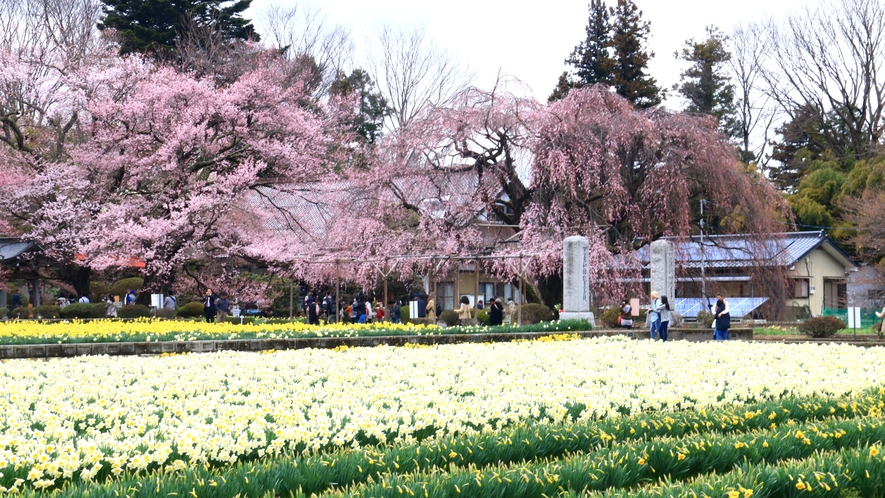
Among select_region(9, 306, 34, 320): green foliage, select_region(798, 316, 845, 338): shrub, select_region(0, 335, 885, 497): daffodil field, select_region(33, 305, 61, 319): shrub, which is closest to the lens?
select_region(0, 335, 885, 497): daffodil field

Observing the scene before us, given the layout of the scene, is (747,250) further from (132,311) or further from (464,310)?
(132,311)

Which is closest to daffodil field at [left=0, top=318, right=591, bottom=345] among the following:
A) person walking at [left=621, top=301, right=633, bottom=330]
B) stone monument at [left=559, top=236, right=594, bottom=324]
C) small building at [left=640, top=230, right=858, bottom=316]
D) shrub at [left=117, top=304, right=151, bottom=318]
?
stone monument at [left=559, top=236, right=594, bottom=324]

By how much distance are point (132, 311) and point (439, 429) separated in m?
23.3

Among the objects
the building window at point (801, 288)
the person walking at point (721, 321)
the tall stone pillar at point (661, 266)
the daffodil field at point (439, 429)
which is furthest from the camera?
the building window at point (801, 288)

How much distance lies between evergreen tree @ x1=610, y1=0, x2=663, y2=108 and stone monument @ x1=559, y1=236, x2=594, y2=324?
27.8 metres

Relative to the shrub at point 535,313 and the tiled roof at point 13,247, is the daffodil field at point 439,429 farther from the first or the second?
the tiled roof at point 13,247

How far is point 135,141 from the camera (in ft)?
106

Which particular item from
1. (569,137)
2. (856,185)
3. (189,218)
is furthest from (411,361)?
(856,185)

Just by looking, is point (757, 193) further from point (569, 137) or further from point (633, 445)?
point (633, 445)

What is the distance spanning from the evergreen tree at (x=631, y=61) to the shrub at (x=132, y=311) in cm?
2937

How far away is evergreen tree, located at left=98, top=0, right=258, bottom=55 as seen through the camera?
44.8 metres

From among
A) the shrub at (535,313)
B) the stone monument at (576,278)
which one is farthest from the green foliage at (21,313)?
the stone monument at (576,278)

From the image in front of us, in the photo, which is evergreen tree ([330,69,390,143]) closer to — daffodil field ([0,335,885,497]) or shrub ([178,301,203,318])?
shrub ([178,301,203,318])

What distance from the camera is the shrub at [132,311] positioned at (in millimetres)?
28438
